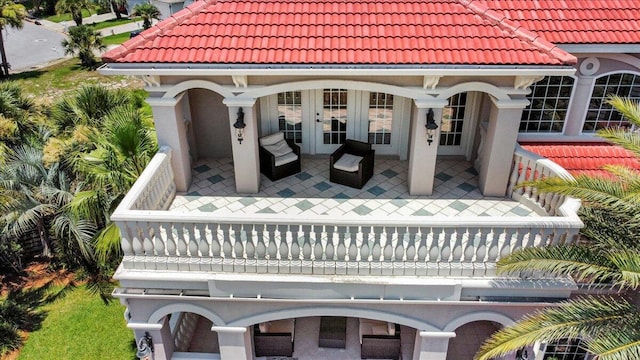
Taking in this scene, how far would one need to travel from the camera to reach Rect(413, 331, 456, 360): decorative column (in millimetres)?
9664

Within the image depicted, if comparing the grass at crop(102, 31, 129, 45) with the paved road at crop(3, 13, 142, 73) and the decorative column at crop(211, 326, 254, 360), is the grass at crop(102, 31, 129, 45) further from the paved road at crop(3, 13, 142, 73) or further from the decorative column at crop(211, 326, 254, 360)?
the decorative column at crop(211, 326, 254, 360)

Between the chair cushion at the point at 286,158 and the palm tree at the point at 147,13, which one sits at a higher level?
the chair cushion at the point at 286,158

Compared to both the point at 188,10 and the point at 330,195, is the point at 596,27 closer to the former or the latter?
the point at 330,195

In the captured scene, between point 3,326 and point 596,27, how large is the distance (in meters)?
17.4

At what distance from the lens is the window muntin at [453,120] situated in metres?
13.2

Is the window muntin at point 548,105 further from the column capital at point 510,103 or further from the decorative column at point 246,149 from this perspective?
the decorative column at point 246,149

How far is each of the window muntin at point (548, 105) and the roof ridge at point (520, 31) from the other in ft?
5.63

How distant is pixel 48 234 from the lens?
15211 mm

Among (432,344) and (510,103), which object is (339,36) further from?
(432,344)

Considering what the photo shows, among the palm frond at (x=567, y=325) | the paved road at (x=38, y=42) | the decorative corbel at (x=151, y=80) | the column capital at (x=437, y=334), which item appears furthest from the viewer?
the paved road at (x=38, y=42)

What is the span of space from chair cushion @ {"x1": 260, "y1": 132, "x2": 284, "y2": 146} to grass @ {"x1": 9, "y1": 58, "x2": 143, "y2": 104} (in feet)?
100

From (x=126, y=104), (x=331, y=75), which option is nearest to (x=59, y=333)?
(x=126, y=104)

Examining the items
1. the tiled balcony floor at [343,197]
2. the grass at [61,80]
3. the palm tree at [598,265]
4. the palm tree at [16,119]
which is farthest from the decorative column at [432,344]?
the grass at [61,80]

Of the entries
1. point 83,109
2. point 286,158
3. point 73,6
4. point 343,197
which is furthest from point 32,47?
point 343,197
